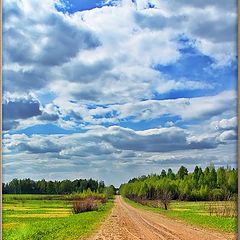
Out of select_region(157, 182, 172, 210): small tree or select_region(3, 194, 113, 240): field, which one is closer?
select_region(3, 194, 113, 240): field

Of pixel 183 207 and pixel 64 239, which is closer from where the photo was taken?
pixel 64 239

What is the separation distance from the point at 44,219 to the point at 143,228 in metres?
0.35

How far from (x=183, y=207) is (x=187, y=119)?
0.33 meters

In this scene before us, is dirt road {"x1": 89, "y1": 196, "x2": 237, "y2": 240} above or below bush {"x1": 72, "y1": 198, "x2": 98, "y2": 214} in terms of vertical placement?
below

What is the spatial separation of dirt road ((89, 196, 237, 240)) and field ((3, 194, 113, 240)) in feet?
0.14

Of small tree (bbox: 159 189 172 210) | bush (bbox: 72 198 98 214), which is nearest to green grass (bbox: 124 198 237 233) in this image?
small tree (bbox: 159 189 172 210)

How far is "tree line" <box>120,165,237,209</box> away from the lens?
1851mm

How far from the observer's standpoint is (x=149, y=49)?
1889 mm

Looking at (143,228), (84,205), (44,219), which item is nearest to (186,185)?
(143,228)

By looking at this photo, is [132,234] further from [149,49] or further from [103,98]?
[149,49]

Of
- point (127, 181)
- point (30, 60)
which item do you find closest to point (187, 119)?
point (127, 181)

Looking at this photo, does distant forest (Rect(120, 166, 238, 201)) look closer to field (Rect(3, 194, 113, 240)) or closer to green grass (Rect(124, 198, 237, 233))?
green grass (Rect(124, 198, 237, 233))

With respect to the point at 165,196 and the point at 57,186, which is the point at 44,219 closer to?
the point at 57,186

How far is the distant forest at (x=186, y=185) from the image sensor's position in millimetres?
1850
